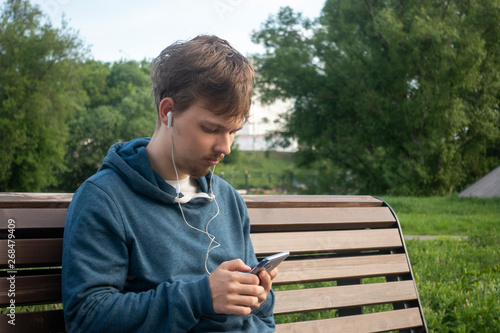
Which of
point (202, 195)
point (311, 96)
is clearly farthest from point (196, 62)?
point (311, 96)

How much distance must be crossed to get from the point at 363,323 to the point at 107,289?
1242 mm

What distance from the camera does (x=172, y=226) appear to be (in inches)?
66.6

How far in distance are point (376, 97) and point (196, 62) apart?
60.2 ft

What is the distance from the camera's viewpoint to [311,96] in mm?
23281

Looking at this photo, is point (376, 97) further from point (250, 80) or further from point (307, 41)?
point (250, 80)

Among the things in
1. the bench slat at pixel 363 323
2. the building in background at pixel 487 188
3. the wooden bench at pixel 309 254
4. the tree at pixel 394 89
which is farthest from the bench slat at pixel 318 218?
the tree at pixel 394 89

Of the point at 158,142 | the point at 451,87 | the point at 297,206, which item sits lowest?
the point at 297,206

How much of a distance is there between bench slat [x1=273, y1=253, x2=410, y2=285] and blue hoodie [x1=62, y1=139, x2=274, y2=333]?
29 cm

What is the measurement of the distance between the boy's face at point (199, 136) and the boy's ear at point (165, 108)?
0.03 m

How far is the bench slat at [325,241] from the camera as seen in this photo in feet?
7.20

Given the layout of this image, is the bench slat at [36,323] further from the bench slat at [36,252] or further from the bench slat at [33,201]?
the bench slat at [33,201]

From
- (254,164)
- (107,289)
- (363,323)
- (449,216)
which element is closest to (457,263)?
(363,323)

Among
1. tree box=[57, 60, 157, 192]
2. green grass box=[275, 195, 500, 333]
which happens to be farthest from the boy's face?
tree box=[57, 60, 157, 192]

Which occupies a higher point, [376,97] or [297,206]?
[376,97]
